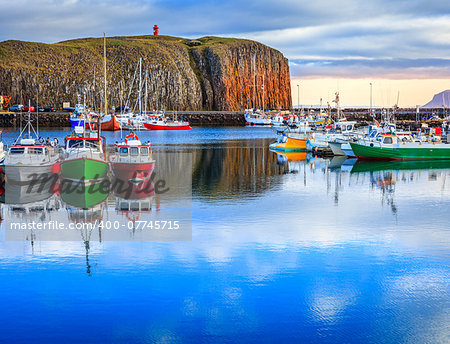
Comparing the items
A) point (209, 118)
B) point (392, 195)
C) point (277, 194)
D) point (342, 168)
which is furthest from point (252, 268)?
point (209, 118)

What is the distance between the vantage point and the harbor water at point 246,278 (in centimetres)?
1340

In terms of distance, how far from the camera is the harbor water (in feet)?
44.0

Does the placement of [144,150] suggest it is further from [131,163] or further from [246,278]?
[246,278]

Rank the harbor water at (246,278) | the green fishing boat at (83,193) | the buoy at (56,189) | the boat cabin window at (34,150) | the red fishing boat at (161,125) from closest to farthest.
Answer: the harbor water at (246,278) → the green fishing boat at (83,193) → the buoy at (56,189) → the boat cabin window at (34,150) → the red fishing boat at (161,125)

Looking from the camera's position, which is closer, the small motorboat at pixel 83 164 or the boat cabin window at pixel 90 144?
the small motorboat at pixel 83 164

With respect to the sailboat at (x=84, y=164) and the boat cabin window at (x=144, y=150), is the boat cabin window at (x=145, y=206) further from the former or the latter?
the boat cabin window at (x=144, y=150)

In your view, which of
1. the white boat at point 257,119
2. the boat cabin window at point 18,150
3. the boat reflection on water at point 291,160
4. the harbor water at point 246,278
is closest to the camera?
the harbor water at point 246,278

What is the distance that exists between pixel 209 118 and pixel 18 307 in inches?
5912

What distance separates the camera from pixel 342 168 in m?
46.6

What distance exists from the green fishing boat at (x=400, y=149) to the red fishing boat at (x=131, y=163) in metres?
22.8

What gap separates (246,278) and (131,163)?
1959 cm

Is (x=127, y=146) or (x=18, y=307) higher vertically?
(x=127, y=146)

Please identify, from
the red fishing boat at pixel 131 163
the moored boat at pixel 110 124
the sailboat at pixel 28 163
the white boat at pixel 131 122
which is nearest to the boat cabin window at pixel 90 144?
the red fishing boat at pixel 131 163

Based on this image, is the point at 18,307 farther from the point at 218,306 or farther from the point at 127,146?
the point at 127,146
